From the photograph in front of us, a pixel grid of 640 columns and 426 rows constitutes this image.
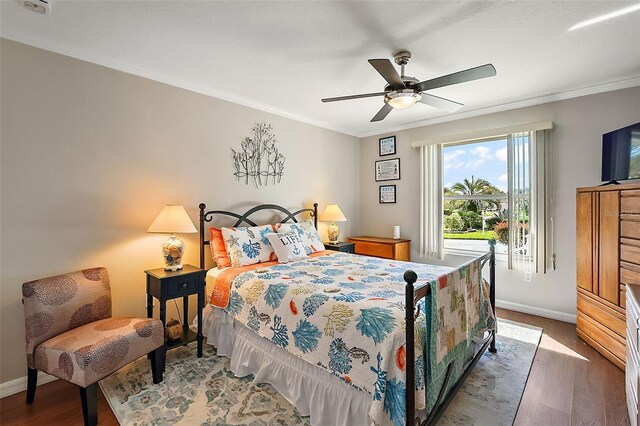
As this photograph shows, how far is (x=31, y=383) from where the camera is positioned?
1995 mm

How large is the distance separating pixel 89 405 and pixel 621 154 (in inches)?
180

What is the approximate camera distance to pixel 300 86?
3152mm

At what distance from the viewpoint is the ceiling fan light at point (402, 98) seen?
2.38m

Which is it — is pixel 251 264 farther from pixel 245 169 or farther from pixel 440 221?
pixel 440 221

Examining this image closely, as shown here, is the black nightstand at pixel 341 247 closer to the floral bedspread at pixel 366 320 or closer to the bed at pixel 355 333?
the bed at pixel 355 333

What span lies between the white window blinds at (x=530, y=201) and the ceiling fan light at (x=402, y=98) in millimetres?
1998

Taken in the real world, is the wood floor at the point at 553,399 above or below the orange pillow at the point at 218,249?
below

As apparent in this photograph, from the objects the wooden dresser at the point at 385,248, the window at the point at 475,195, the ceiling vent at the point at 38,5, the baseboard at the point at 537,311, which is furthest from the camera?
the wooden dresser at the point at 385,248

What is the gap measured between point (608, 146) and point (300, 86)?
3.10 m

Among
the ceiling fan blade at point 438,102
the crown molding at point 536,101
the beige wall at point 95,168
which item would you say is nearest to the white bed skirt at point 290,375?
the beige wall at point 95,168

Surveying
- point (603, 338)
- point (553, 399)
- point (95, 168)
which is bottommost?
point (553, 399)

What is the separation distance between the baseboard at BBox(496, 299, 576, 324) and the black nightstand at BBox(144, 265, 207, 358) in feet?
12.2

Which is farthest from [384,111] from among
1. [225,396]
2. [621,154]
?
[225,396]

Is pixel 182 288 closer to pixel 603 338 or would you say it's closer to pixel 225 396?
pixel 225 396
